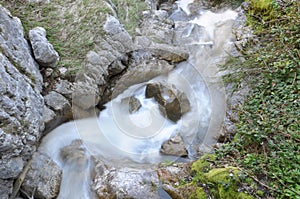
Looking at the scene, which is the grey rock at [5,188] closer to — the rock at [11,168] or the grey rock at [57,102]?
the rock at [11,168]

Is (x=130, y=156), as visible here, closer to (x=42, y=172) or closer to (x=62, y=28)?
(x=42, y=172)

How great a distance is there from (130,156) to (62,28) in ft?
9.88

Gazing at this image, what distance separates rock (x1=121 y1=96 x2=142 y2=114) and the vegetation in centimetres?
178

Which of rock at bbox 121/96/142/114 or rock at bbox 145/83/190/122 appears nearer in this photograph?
rock at bbox 145/83/190/122

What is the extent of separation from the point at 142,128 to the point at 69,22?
280 cm

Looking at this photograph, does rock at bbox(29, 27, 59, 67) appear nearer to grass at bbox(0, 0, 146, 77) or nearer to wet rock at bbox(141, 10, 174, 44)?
grass at bbox(0, 0, 146, 77)

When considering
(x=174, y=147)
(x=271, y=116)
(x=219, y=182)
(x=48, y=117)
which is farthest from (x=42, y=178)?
(x=271, y=116)

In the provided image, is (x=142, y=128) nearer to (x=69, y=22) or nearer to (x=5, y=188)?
(x=5, y=188)

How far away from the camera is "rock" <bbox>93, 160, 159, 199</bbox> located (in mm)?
3209

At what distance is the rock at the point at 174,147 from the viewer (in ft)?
13.6

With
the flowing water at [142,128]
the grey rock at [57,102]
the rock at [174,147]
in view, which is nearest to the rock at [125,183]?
the flowing water at [142,128]

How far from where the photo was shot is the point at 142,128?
15.0 feet

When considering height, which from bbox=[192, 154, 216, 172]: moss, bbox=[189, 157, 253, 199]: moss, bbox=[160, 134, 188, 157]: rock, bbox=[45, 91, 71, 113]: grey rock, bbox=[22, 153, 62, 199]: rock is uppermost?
bbox=[45, 91, 71, 113]: grey rock

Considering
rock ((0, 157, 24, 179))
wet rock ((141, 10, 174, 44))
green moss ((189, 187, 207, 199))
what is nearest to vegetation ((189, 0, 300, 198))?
green moss ((189, 187, 207, 199))
